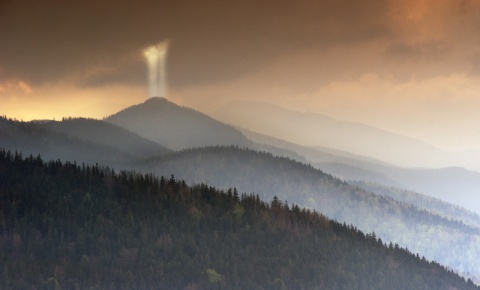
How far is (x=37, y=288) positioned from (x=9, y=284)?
9.10 metres

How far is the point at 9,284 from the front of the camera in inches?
7574

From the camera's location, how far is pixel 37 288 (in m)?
199
